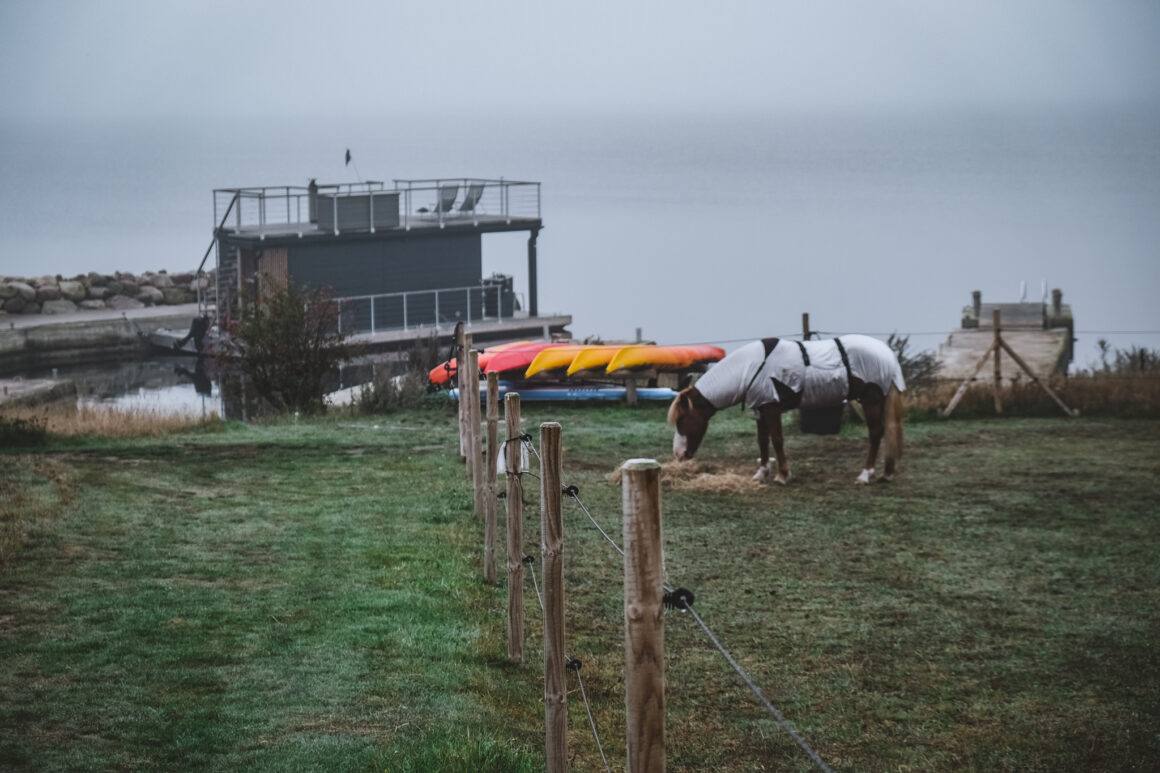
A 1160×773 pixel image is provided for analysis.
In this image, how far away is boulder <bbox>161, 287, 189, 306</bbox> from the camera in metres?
53.0

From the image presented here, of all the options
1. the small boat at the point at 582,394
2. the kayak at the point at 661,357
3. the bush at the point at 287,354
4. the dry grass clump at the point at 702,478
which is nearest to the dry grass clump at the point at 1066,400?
the small boat at the point at 582,394

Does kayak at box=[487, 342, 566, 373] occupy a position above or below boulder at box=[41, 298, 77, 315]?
below

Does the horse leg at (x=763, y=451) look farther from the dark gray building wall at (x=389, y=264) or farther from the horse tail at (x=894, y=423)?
the dark gray building wall at (x=389, y=264)

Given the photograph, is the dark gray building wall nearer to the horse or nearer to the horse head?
the horse head

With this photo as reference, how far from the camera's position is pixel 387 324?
123 feet

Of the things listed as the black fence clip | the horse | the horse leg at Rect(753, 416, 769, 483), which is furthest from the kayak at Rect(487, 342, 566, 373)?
the black fence clip

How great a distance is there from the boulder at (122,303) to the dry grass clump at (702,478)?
40.1 metres

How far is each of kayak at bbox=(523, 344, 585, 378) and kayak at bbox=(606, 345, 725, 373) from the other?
0.83m

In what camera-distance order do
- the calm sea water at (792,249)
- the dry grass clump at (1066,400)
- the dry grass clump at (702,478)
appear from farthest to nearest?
the calm sea water at (792,249), the dry grass clump at (1066,400), the dry grass clump at (702,478)

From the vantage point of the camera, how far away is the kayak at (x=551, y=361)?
21.8 metres

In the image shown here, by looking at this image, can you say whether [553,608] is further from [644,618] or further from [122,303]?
[122,303]

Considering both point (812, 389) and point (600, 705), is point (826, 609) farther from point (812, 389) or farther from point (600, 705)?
point (812, 389)

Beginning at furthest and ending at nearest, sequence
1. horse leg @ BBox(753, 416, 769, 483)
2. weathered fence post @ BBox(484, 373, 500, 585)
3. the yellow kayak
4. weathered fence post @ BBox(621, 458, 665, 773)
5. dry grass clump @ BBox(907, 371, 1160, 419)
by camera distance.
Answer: the yellow kayak → dry grass clump @ BBox(907, 371, 1160, 419) → horse leg @ BBox(753, 416, 769, 483) → weathered fence post @ BBox(484, 373, 500, 585) → weathered fence post @ BBox(621, 458, 665, 773)

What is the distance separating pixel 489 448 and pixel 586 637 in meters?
1.79
